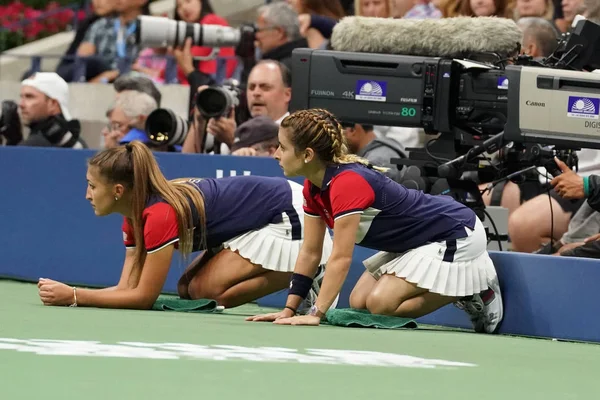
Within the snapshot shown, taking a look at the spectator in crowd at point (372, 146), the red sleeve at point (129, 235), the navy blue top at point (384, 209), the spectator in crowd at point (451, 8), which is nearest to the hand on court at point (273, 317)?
the navy blue top at point (384, 209)

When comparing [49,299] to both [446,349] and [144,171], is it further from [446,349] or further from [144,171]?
[446,349]

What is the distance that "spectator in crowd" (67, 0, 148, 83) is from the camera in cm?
1361

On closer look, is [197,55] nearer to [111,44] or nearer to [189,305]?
[111,44]

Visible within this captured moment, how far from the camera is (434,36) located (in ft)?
25.6

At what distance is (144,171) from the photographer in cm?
689

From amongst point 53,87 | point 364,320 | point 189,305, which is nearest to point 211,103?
point 53,87

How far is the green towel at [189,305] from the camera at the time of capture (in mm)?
7172

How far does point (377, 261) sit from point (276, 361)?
93.7 inches

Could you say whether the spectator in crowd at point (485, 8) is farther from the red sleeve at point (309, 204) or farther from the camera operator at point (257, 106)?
the red sleeve at point (309, 204)

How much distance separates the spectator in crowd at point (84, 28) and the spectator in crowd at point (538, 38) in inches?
239

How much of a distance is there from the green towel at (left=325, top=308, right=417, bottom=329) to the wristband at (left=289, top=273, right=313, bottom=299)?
0.68 feet

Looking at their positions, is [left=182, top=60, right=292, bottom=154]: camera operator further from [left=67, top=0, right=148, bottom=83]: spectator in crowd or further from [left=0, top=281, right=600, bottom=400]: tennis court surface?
[left=67, top=0, right=148, bottom=83]: spectator in crowd

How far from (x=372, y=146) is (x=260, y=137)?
0.74 m

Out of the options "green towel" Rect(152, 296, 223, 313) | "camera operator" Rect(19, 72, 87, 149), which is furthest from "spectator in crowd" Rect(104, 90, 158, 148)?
"green towel" Rect(152, 296, 223, 313)
